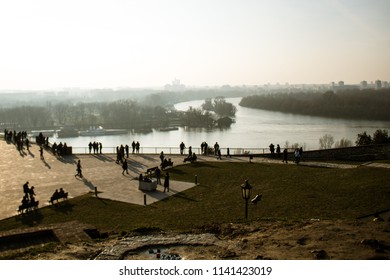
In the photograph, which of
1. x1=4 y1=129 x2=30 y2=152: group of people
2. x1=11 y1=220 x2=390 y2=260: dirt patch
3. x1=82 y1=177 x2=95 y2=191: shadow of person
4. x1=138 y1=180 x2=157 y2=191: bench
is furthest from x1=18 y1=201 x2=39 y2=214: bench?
x1=4 y1=129 x2=30 y2=152: group of people

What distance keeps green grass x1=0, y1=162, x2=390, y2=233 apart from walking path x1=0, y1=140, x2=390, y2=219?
2.22 ft

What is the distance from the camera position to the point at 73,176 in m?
14.8

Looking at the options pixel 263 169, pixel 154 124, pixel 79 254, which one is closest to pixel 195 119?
pixel 154 124

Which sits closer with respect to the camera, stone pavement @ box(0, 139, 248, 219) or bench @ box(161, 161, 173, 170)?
stone pavement @ box(0, 139, 248, 219)

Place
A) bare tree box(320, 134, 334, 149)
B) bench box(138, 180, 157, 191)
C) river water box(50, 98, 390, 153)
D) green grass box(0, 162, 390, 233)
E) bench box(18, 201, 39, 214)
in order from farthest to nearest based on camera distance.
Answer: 1. river water box(50, 98, 390, 153)
2. bare tree box(320, 134, 334, 149)
3. bench box(138, 180, 157, 191)
4. bench box(18, 201, 39, 214)
5. green grass box(0, 162, 390, 233)

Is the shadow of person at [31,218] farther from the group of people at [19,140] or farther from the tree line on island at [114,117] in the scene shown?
the tree line on island at [114,117]

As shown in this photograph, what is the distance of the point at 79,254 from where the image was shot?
6840 millimetres

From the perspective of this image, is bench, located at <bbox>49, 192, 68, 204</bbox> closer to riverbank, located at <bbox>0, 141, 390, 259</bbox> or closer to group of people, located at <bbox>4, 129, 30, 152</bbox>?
riverbank, located at <bbox>0, 141, 390, 259</bbox>

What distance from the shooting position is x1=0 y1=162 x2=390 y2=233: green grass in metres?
9.31

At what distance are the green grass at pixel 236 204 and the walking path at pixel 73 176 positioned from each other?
2.22 ft

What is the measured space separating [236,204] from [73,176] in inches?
274

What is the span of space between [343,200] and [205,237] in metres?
4.47

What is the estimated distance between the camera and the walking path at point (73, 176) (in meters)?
12.0

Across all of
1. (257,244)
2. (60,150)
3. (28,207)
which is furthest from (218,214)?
(60,150)
